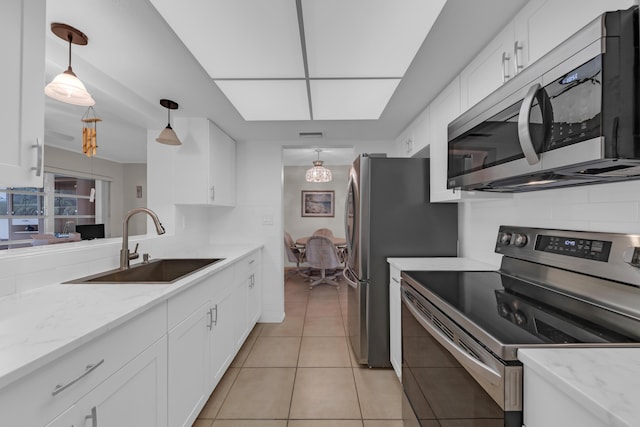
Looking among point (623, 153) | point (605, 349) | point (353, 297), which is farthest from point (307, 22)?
point (353, 297)

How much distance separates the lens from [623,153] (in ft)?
2.34

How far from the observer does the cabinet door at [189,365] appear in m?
1.35

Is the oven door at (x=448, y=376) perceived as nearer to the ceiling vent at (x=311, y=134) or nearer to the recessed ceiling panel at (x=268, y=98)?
the recessed ceiling panel at (x=268, y=98)

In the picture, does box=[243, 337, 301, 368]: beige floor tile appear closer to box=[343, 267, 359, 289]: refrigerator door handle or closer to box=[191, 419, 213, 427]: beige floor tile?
box=[191, 419, 213, 427]: beige floor tile

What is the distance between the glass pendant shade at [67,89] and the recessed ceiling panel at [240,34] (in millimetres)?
600

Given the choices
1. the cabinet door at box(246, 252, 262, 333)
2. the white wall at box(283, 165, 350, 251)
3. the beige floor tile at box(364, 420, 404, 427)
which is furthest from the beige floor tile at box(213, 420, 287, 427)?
the white wall at box(283, 165, 350, 251)

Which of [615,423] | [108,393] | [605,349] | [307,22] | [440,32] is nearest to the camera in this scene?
[615,423]

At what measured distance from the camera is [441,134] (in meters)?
2.03

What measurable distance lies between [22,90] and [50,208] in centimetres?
147

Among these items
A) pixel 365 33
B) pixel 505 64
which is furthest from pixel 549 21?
pixel 365 33

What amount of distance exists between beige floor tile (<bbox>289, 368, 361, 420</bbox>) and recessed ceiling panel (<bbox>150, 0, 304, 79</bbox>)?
6.76ft

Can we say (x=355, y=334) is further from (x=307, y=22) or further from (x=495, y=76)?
(x=307, y=22)

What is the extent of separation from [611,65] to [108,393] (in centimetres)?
173

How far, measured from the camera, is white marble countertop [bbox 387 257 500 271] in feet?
5.86
